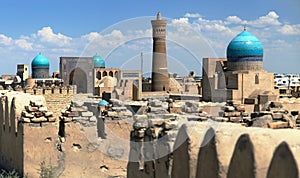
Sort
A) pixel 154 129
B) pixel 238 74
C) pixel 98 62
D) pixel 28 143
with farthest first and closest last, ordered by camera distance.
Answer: pixel 98 62
pixel 238 74
pixel 28 143
pixel 154 129

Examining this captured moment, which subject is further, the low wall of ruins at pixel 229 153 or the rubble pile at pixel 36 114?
the rubble pile at pixel 36 114

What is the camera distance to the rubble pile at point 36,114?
888 cm

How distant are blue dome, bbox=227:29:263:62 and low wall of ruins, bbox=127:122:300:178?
1998 centimetres

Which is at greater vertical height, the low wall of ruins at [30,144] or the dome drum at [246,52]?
the dome drum at [246,52]

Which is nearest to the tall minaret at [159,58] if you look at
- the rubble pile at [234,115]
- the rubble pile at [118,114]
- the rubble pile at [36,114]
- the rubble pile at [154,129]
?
the rubble pile at [118,114]

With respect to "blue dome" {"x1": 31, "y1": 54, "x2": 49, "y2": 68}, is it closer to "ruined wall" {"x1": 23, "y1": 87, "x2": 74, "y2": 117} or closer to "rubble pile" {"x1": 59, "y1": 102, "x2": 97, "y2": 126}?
"ruined wall" {"x1": 23, "y1": 87, "x2": 74, "y2": 117}

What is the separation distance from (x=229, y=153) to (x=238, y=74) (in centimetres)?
2012

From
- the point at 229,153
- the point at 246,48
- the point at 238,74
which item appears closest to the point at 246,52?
the point at 246,48

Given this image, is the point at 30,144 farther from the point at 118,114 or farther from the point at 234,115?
the point at 234,115

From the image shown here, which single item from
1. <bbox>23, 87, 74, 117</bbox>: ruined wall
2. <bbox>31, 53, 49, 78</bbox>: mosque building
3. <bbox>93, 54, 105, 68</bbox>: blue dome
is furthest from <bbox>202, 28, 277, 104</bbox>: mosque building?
<bbox>93, 54, 105, 68</bbox>: blue dome

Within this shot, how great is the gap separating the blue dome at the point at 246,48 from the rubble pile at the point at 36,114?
60.1ft

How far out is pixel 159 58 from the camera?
3266 cm

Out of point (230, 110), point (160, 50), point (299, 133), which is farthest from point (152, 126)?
point (160, 50)

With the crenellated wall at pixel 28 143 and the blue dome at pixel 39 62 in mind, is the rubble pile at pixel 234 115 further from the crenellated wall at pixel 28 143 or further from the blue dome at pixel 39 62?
the blue dome at pixel 39 62
